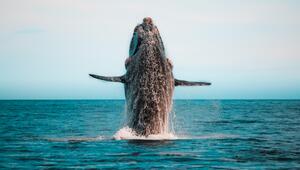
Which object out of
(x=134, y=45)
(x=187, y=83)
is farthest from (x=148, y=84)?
(x=187, y=83)

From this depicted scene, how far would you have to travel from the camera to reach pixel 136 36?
21984mm

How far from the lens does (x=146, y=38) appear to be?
21406 mm

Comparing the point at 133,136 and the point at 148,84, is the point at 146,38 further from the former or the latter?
the point at 133,136

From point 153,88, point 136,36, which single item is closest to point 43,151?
point 153,88

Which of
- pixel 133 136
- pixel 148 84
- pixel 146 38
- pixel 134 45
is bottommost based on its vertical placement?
pixel 133 136

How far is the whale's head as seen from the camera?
2125 cm

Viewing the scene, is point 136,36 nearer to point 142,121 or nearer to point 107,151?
point 142,121

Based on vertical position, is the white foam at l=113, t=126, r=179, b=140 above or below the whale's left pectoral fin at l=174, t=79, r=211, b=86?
below

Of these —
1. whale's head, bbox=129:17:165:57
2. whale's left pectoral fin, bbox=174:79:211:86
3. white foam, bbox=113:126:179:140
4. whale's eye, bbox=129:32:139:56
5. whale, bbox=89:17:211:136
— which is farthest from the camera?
whale's left pectoral fin, bbox=174:79:211:86

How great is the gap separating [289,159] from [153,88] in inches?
251

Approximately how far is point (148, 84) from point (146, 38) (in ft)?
6.51

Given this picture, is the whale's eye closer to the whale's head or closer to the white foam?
the whale's head

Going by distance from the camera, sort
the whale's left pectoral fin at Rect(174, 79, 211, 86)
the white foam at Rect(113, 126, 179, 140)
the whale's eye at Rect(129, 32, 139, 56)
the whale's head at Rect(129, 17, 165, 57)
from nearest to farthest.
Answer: the white foam at Rect(113, 126, 179, 140), the whale's head at Rect(129, 17, 165, 57), the whale's eye at Rect(129, 32, 139, 56), the whale's left pectoral fin at Rect(174, 79, 211, 86)

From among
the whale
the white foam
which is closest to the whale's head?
the whale
